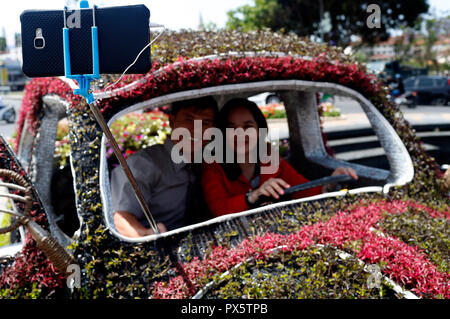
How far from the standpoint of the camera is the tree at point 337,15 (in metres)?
21.8

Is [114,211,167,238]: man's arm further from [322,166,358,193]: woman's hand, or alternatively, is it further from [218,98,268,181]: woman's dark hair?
[322,166,358,193]: woman's hand

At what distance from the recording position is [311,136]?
4.32 m

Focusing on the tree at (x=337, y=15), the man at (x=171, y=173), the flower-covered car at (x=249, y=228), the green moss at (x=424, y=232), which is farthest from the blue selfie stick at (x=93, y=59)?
the tree at (x=337, y=15)

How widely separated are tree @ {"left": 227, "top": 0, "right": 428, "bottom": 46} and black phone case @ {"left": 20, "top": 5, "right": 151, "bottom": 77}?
1977 centimetres

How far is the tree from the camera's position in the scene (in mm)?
21797

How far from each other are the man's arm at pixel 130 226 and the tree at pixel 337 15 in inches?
752

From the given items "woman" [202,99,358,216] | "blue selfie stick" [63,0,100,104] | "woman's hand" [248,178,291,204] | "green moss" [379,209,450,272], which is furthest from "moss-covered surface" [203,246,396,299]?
"blue selfie stick" [63,0,100,104]

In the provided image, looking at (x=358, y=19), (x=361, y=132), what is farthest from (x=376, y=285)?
(x=358, y=19)

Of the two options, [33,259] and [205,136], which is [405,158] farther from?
[33,259]

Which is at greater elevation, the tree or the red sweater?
the tree

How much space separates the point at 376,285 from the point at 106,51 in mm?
1479

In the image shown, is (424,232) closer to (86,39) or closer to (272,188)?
(272,188)

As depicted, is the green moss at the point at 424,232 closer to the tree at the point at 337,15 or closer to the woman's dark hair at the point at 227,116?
the woman's dark hair at the point at 227,116

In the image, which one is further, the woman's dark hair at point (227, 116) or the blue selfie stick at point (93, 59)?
the woman's dark hair at point (227, 116)
